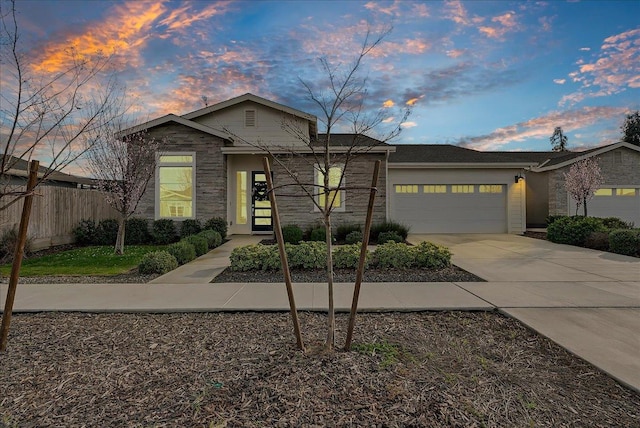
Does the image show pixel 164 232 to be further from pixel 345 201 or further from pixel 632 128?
pixel 632 128

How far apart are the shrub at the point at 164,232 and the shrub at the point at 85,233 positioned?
1.85m

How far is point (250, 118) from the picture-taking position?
13781 mm

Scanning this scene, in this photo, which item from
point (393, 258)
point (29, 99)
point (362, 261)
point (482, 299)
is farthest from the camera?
point (393, 258)

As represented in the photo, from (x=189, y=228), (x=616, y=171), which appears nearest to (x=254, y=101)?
(x=189, y=228)

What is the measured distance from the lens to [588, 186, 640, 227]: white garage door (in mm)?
15805

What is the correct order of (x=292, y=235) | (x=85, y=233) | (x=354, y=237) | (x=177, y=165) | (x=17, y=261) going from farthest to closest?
1. (x=177, y=165)
2. (x=292, y=235)
3. (x=85, y=233)
4. (x=354, y=237)
5. (x=17, y=261)

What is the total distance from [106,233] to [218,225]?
12.0 ft

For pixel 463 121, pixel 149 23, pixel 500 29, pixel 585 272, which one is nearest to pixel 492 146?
pixel 463 121

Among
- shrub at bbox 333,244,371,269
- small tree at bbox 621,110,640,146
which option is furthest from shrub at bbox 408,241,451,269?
small tree at bbox 621,110,640,146

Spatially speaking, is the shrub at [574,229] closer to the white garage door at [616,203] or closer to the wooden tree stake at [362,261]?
the white garage door at [616,203]

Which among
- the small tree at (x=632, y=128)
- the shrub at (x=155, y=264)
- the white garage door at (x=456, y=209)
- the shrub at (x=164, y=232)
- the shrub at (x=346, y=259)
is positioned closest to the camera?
the shrub at (x=155, y=264)

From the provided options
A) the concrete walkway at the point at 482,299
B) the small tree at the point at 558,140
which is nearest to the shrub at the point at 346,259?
the concrete walkway at the point at 482,299

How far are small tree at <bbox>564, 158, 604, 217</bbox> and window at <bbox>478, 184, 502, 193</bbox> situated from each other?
2.76 meters

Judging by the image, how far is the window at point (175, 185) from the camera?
1239cm
